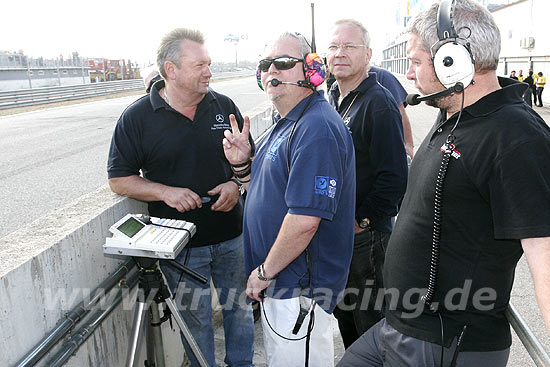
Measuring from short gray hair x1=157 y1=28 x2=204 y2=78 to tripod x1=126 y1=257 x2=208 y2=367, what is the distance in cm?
144

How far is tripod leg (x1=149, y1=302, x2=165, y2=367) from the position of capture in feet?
8.65

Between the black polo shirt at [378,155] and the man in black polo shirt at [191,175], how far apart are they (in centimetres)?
88

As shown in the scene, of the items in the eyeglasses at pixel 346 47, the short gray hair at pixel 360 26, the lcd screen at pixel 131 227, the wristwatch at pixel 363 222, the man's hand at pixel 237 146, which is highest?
the short gray hair at pixel 360 26

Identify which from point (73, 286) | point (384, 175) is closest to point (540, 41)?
point (384, 175)

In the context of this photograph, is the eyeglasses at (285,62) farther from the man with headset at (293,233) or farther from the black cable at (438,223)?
the black cable at (438,223)

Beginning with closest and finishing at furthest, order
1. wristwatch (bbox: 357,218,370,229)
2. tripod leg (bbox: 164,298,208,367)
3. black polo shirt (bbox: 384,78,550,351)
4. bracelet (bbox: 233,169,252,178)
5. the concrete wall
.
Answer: black polo shirt (bbox: 384,78,550,351)
tripod leg (bbox: 164,298,208,367)
bracelet (bbox: 233,169,252,178)
wristwatch (bbox: 357,218,370,229)
the concrete wall

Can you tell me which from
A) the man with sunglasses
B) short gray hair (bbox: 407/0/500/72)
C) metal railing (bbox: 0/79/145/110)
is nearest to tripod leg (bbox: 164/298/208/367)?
the man with sunglasses

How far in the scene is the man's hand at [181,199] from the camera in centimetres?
Result: 298

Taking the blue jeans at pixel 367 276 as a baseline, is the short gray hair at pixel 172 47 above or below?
above

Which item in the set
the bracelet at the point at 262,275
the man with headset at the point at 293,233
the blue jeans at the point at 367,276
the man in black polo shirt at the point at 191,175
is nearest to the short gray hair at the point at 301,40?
the man with headset at the point at 293,233

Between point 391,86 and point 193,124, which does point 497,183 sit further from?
point 391,86

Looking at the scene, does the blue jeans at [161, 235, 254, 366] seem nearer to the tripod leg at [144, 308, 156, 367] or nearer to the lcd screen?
the tripod leg at [144, 308, 156, 367]

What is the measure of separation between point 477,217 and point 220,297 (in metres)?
2.22

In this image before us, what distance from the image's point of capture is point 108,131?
16.5 meters
